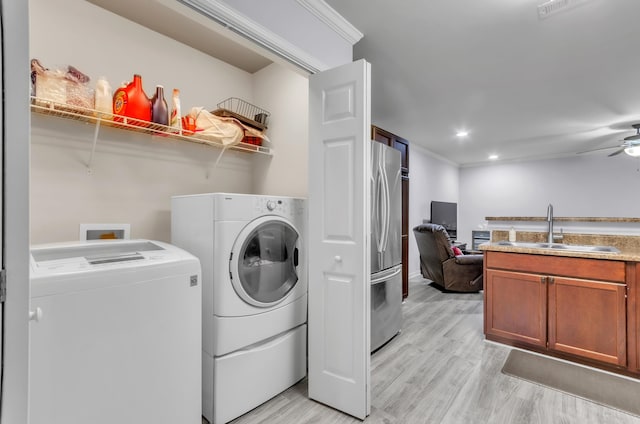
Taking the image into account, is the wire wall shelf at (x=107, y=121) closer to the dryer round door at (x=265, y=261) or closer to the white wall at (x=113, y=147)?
the white wall at (x=113, y=147)

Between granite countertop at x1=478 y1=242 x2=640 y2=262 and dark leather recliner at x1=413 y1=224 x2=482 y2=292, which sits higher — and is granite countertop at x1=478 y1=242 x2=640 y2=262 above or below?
above

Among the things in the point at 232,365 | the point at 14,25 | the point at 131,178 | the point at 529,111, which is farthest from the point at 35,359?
the point at 529,111

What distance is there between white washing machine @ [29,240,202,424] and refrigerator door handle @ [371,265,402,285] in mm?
1462

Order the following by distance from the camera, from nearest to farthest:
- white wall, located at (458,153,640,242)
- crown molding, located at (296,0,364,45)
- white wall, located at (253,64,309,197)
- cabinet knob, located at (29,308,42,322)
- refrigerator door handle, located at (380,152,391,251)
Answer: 1. cabinet knob, located at (29,308,42,322)
2. crown molding, located at (296,0,364,45)
3. white wall, located at (253,64,309,197)
4. refrigerator door handle, located at (380,152,391,251)
5. white wall, located at (458,153,640,242)

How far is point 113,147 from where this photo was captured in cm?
201

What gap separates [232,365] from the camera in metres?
1.67

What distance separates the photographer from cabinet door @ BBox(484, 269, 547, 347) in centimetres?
248

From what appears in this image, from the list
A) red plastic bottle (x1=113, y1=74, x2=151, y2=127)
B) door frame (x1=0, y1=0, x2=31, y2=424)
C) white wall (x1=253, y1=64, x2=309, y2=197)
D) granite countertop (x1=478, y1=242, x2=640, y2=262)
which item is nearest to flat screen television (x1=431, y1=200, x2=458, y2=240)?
granite countertop (x1=478, y1=242, x2=640, y2=262)

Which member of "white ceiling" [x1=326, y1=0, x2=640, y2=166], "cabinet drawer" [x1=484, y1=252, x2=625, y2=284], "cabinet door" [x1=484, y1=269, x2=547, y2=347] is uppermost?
"white ceiling" [x1=326, y1=0, x2=640, y2=166]

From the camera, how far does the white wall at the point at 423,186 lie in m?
5.70

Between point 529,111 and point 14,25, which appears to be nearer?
point 14,25

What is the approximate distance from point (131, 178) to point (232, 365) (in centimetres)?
143

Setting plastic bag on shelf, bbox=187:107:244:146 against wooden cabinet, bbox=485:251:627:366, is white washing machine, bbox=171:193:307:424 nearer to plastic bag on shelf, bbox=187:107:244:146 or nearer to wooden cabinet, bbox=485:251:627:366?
plastic bag on shelf, bbox=187:107:244:146

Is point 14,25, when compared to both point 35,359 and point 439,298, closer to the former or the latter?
point 35,359
